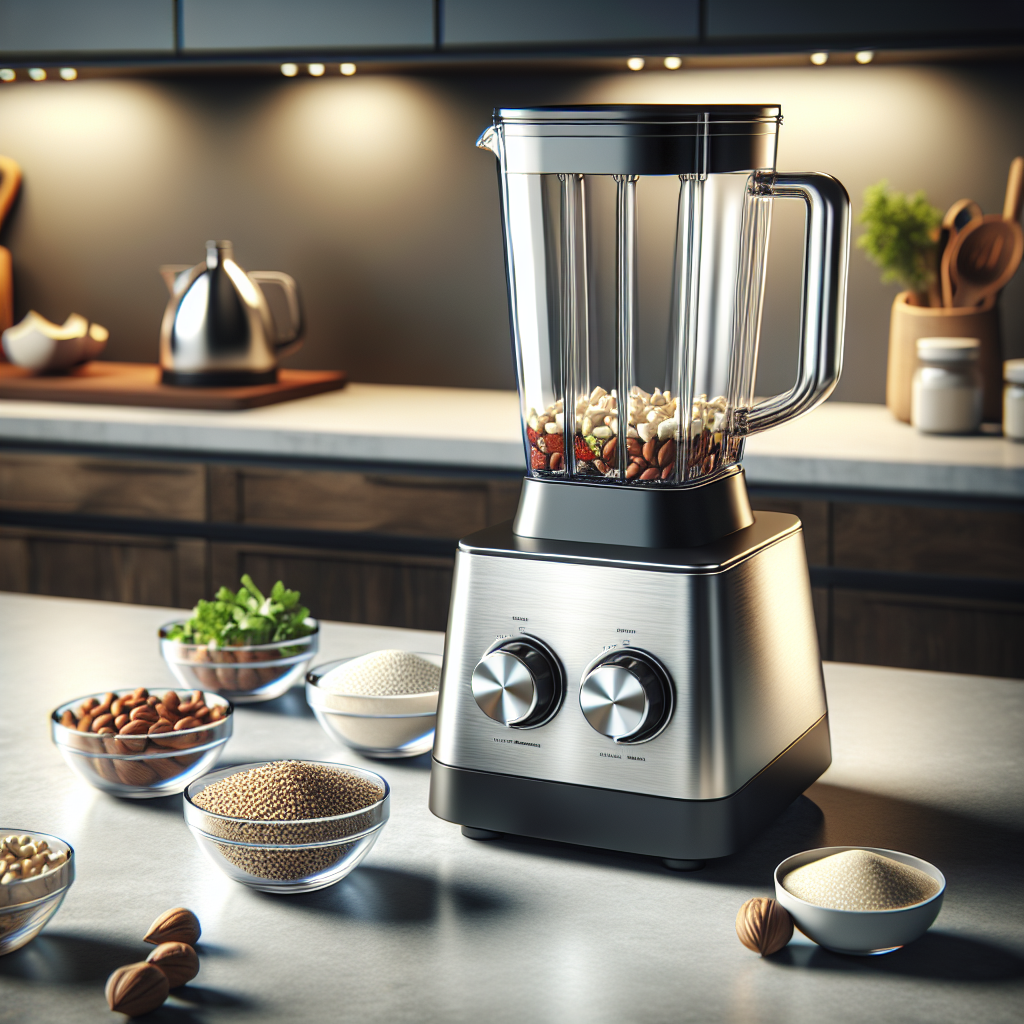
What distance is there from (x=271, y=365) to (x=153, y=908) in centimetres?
216

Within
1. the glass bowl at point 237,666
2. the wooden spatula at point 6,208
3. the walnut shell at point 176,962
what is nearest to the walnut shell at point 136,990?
the walnut shell at point 176,962

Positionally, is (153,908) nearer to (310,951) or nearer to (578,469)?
(310,951)

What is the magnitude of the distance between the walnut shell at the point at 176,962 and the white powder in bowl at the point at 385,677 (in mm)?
326

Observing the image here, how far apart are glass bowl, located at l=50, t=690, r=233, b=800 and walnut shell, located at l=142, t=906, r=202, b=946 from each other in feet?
0.61

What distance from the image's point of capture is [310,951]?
0.71 metres

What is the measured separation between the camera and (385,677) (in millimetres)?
1003

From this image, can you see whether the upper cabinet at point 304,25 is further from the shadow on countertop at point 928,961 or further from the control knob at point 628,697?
the shadow on countertop at point 928,961

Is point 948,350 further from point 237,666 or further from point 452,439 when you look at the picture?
point 237,666

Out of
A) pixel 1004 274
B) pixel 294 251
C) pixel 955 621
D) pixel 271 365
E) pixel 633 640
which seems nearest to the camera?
pixel 633 640

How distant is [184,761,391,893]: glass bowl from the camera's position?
75 centimetres

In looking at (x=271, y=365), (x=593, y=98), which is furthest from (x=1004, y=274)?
(x=271, y=365)

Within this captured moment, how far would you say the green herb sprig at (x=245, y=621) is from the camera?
1.11 meters

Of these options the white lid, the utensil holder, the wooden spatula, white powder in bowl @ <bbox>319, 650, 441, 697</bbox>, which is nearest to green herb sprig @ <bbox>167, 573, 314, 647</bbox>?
white powder in bowl @ <bbox>319, 650, 441, 697</bbox>

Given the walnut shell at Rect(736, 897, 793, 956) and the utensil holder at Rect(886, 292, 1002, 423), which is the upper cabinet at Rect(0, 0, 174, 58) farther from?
the walnut shell at Rect(736, 897, 793, 956)
